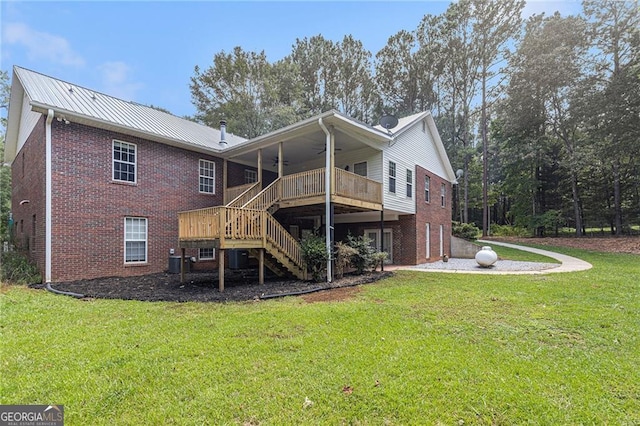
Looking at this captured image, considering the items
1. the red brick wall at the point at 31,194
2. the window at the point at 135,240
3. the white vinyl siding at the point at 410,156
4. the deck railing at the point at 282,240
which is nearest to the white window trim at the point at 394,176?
the white vinyl siding at the point at 410,156

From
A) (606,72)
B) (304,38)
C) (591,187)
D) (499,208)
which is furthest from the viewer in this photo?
(499,208)

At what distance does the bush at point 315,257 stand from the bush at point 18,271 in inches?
328

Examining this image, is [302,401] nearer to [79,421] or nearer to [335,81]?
[79,421]

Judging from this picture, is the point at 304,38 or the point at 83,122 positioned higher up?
the point at 304,38

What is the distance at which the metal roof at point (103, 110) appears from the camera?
1002cm

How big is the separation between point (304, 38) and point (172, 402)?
34109 millimetres

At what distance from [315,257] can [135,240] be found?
6932mm

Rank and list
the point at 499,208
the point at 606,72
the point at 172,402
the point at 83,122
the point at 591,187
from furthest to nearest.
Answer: the point at 499,208, the point at 591,187, the point at 606,72, the point at 83,122, the point at 172,402

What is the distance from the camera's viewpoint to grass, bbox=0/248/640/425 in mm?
2984

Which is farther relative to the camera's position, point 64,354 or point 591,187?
point 591,187

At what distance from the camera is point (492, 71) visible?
27984 millimetres

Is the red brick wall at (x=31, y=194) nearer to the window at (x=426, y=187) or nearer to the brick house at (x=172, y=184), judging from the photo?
the brick house at (x=172, y=184)

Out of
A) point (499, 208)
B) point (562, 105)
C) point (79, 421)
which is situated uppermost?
point (562, 105)

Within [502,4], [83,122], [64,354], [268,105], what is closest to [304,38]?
[268,105]
